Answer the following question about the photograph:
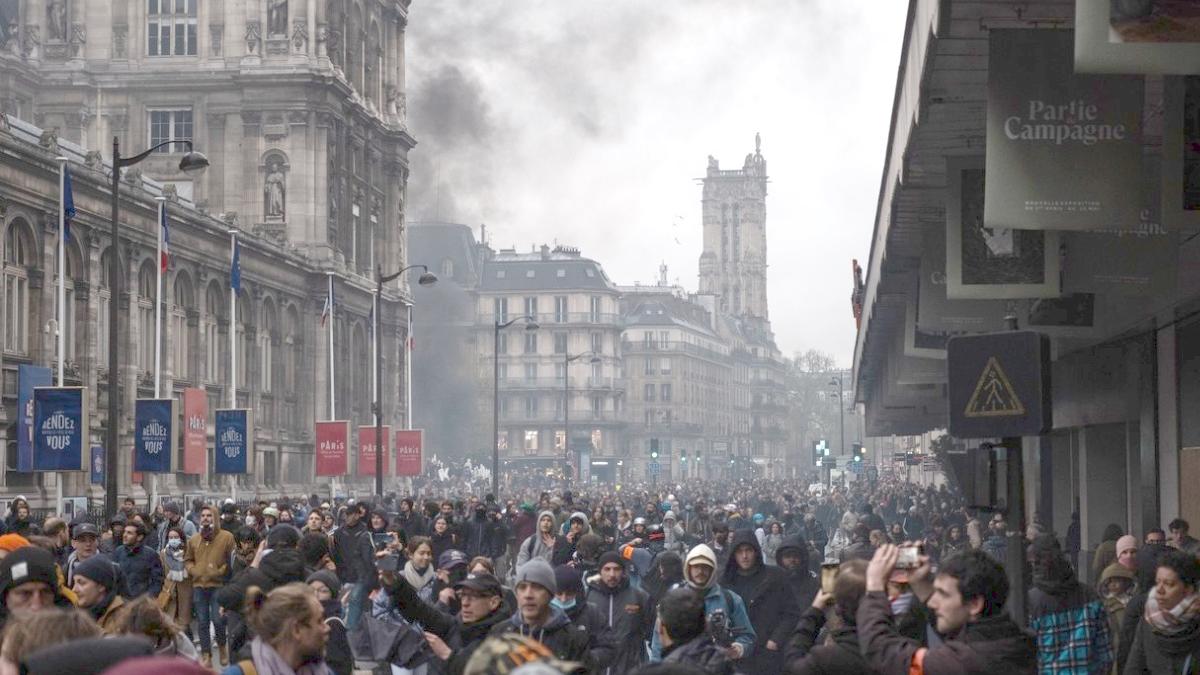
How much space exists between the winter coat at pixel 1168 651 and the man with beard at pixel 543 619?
296 cm

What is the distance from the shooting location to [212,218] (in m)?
71.8

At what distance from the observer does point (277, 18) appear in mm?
88750

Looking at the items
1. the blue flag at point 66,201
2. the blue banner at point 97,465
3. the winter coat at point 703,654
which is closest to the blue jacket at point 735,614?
the winter coat at point 703,654

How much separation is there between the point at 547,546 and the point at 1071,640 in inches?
526

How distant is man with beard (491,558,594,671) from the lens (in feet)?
36.2

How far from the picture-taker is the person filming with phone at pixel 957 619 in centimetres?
828

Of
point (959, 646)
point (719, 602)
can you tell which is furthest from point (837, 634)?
point (719, 602)

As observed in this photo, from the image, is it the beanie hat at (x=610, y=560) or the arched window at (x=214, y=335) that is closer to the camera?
the beanie hat at (x=610, y=560)

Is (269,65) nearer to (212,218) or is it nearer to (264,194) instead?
(264,194)

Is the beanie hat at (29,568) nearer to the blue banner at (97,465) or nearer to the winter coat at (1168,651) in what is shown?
the winter coat at (1168,651)

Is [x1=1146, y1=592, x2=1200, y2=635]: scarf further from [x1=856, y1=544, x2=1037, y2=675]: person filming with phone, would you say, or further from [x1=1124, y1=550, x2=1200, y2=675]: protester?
[x1=856, y1=544, x2=1037, y2=675]: person filming with phone

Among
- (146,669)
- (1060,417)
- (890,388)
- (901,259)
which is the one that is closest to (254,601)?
(146,669)

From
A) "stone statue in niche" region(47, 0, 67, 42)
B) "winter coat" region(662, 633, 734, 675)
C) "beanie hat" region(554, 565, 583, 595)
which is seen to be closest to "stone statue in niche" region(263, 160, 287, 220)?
"stone statue in niche" region(47, 0, 67, 42)

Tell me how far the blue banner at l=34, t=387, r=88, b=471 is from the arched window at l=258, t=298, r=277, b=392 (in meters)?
41.2
